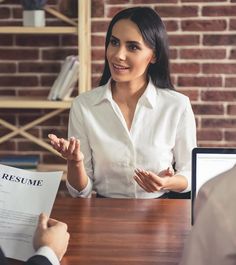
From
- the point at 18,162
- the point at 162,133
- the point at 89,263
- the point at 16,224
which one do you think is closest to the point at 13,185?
the point at 16,224

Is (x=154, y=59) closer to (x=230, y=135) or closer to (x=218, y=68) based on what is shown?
(x=218, y=68)

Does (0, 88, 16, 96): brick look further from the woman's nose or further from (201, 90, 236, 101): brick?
the woman's nose

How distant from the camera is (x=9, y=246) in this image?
1.27m

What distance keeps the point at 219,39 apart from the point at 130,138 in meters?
1.22

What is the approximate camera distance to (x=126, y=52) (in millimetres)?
1961

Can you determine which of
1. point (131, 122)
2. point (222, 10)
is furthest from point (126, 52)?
point (222, 10)

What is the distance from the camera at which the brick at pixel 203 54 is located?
2.95m

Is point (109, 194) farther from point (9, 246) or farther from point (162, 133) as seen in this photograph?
point (9, 246)

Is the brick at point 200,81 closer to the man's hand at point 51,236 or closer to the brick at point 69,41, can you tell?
the brick at point 69,41

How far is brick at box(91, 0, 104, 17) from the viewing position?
9.71 feet

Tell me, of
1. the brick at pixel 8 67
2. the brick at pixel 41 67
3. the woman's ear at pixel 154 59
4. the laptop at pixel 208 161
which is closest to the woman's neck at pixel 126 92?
the woman's ear at pixel 154 59

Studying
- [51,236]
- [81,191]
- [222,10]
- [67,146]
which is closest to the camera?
[51,236]

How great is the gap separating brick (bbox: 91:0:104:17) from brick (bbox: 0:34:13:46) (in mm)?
475

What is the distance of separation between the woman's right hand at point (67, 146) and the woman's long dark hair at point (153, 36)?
484 mm
